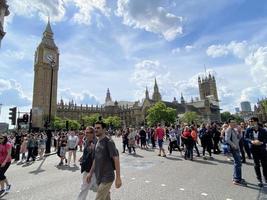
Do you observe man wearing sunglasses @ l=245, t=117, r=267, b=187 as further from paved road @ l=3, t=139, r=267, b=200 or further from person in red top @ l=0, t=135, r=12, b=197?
person in red top @ l=0, t=135, r=12, b=197

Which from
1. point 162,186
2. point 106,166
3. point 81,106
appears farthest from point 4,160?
point 81,106

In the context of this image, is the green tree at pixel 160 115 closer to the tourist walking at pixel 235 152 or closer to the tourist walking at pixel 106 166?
the tourist walking at pixel 235 152

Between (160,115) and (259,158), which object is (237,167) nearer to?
(259,158)

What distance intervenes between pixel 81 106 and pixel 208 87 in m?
84.2

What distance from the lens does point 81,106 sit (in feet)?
478

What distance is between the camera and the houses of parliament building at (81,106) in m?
107

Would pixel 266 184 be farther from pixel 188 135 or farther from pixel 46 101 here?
pixel 46 101

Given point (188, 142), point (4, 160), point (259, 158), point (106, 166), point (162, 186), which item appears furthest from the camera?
point (188, 142)

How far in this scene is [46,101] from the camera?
10781 centimetres

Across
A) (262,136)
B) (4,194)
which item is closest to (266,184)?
(262,136)

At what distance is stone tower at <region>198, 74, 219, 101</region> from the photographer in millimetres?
152500

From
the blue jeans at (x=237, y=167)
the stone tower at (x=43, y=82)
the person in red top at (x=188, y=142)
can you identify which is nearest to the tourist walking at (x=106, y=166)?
the blue jeans at (x=237, y=167)

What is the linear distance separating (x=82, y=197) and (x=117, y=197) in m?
1.76

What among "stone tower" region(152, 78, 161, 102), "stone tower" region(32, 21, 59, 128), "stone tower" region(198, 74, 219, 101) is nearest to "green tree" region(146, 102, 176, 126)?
"stone tower" region(32, 21, 59, 128)
